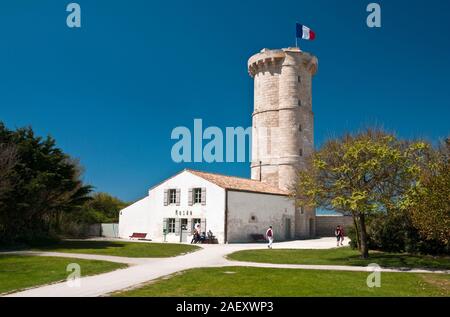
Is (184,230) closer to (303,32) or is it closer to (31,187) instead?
(31,187)

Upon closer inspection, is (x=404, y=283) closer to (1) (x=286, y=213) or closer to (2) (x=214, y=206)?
(2) (x=214, y=206)

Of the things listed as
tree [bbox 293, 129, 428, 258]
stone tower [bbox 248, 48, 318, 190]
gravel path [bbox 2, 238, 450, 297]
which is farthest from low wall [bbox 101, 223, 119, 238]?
tree [bbox 293, 129, 428, 258]

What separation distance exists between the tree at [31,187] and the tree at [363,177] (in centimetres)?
1585

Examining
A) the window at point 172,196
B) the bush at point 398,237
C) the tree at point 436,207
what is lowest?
the bush at point 398,237

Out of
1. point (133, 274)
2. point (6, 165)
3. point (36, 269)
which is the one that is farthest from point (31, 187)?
point (133, 274)

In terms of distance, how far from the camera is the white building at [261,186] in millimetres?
33188

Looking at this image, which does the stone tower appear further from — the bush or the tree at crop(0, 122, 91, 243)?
the tree at crop(0, 122, 91, 243)

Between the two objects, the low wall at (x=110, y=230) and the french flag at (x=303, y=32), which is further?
the french flag at (x=303, y=32)

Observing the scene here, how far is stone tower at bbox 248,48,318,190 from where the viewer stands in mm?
43500

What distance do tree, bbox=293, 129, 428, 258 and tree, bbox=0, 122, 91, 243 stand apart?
15.8 metres

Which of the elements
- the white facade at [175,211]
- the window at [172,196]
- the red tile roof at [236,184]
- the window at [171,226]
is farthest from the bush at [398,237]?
the window at [172,196]

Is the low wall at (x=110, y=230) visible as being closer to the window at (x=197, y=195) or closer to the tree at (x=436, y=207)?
the window at (x=197, y=195)
